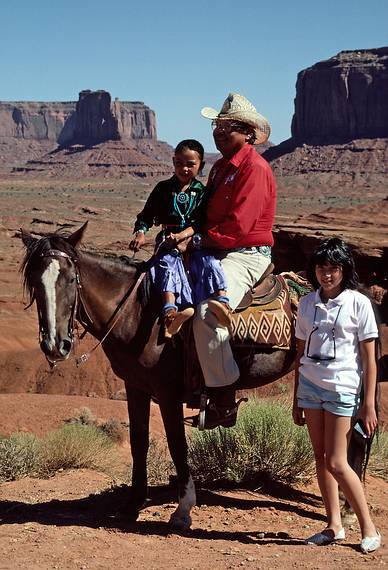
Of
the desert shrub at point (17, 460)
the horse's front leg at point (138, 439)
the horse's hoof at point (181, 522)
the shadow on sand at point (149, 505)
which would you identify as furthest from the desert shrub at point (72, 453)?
the horse's hoof at point (181, 522)

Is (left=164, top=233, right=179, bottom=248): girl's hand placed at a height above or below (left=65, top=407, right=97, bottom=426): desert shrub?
above

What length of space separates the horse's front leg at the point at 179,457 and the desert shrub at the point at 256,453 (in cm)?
113

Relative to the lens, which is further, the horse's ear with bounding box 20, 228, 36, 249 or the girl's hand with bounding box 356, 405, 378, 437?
the horse's ear with bounding box 20, 228, 36, 249

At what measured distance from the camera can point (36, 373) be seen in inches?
708

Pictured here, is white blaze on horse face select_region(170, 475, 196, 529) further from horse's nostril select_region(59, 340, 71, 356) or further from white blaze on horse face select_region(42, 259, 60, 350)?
white blaze on horse face select_region(42, 259, 60, 350)

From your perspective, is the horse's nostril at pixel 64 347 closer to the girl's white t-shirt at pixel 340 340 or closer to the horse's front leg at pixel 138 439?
the horse's front leg at pixel 138 439

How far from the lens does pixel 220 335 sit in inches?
237

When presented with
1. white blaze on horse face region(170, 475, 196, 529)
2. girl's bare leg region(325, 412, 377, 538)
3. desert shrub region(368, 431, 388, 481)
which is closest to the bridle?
white blaze on horse face region(170, 475, 196, 529)

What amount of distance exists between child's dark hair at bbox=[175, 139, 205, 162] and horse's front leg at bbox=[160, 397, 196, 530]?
180cm

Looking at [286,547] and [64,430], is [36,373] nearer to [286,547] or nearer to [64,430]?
[64,430]

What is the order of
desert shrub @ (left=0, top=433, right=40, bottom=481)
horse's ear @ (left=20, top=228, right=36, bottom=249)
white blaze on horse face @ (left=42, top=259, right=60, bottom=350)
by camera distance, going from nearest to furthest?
white blaze on horse face @ (left=42, top=259, right=60, bottom=350), horse's ear @ (left=20, top=228, right=36, bottom=249), desert shrub @ (left=0, top=433, right=40, bottom=481)

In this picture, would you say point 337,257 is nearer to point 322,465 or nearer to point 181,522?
point 322,465

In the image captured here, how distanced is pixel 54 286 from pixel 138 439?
5.08 ft

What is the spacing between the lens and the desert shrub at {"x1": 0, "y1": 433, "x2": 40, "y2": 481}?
805 cm
